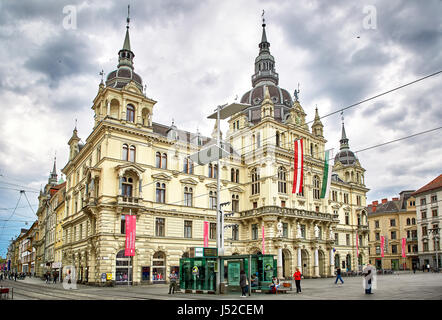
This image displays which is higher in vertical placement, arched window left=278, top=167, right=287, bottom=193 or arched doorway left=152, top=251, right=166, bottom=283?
arched window left=278, top=167, right=287, bottom=193

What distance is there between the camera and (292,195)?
5256 cm

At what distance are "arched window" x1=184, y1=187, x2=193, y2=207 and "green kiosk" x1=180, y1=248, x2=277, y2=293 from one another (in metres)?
18.7

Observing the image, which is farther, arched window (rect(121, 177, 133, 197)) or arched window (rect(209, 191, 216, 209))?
arched window (rect(209, 191, 216, 209))

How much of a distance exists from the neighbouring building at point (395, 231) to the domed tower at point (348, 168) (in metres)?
20.3

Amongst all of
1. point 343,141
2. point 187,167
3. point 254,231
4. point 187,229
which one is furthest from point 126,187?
point 343,141

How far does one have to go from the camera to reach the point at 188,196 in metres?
46.6

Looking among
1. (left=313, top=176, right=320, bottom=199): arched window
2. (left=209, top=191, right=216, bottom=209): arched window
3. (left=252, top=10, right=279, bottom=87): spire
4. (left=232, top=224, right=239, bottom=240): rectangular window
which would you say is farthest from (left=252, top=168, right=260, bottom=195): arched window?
(left=252, top=10, right=279, bottom=87): spire

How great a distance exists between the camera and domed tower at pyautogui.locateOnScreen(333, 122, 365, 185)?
7056cm

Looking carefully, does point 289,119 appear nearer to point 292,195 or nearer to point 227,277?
point 292,195

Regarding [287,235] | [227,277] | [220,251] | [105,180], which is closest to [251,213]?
[287,235]

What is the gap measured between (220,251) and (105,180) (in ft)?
64.1

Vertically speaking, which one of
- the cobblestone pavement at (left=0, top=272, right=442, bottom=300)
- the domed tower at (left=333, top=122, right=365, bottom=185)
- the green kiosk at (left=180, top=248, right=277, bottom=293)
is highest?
the domed tower at (left=333, top=122, right=365, bottom=185)

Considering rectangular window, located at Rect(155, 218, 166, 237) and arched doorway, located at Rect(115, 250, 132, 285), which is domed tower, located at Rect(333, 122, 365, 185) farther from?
arched doorway, located at Rect(115, 250, 132, 285)

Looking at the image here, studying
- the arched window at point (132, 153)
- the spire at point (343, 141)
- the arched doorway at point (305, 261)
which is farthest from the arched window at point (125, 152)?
the spire at point (343, 141)
